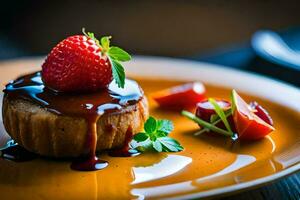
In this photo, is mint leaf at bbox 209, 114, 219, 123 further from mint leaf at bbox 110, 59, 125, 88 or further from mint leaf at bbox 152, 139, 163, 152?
mint leaf at bbox 110, 59, 125, 88

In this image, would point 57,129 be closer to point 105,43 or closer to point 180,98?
point 105,43

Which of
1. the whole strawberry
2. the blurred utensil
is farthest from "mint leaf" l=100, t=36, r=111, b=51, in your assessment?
the blurred utensil

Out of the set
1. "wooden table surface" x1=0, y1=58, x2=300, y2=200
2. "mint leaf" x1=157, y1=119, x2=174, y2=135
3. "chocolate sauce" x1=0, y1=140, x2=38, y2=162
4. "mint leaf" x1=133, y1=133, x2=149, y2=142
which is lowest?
"wooden table surface" x1=0, y1=58, x2=300, y2=200

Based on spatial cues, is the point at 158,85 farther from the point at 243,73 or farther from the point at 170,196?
the point at 170,196

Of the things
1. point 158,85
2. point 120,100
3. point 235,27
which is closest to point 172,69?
point 158,85

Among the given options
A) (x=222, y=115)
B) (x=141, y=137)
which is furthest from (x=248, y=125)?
(x=141, y=137)

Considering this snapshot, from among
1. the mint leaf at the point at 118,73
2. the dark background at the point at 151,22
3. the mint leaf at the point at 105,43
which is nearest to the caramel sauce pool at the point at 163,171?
the mint leaf at the point at 118,73
